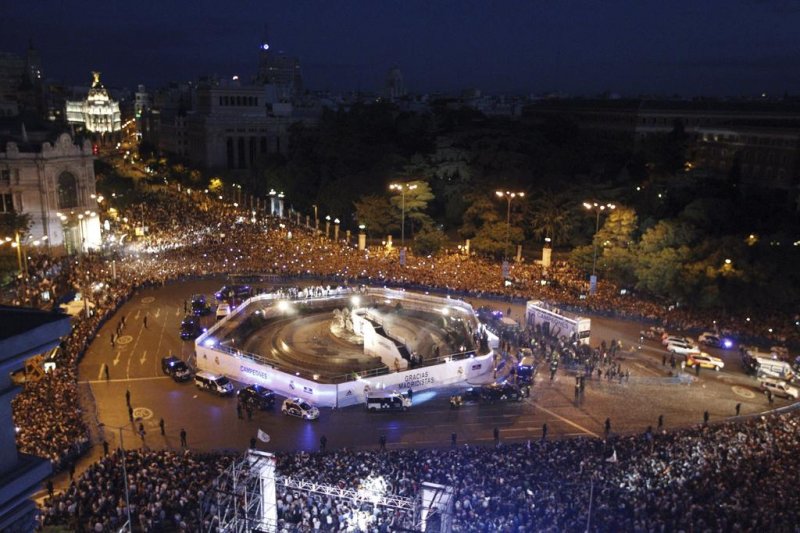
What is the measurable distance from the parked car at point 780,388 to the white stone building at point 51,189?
1821 inches

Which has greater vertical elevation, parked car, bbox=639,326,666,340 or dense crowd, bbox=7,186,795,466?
dense crowd, bbox=7,186,795,466

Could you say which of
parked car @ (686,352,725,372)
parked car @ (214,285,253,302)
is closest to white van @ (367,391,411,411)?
parked car @ (686,352,725,372)

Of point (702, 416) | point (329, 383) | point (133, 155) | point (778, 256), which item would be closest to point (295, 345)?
point (329, 383)

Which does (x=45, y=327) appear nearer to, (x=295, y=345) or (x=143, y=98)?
(x=295, y=345)

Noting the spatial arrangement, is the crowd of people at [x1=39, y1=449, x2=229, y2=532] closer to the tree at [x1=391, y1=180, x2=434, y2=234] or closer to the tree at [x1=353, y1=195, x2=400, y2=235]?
the tree at [x1=391, y1=180, x2=434, y2=234]

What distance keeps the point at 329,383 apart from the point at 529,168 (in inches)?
1419

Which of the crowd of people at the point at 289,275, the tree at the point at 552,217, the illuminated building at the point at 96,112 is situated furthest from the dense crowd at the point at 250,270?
the illuminated building at the point at 96,112

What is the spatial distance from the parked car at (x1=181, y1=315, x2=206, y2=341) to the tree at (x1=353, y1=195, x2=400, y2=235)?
23.2 m

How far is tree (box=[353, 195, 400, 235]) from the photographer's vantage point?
185ft

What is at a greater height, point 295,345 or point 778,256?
point 778,256

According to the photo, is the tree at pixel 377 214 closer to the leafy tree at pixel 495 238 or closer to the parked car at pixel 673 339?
the leafy tree at pixel 495 238

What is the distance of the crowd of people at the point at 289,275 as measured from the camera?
738 inches

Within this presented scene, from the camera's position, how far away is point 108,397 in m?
27.7

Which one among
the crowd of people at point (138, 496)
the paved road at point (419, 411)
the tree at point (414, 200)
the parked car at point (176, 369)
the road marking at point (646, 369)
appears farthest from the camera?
the tree at point (414, 200)
